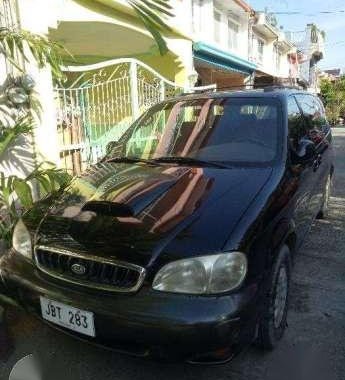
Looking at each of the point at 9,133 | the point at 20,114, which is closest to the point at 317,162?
the point at 9,133

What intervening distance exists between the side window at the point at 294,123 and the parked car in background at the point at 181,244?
3 centimetres

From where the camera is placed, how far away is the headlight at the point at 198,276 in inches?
85.4

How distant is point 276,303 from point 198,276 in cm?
78

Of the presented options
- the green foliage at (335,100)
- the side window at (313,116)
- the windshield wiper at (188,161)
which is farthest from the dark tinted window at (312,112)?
the green foliage at (335,100)

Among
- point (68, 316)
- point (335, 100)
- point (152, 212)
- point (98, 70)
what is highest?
point (98, 70)

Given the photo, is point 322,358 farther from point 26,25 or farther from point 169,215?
point 26,25

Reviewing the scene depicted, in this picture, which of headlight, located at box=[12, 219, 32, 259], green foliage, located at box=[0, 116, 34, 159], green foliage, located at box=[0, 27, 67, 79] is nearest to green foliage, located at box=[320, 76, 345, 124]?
green foliage, located at box=[0, 27, 67, 79]

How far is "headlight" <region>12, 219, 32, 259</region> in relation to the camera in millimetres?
2671

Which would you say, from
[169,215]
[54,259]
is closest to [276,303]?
[169,215]

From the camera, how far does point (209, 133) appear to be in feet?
11.5

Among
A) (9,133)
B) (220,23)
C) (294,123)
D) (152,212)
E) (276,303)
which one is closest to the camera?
(152,212)

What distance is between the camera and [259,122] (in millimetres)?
3453

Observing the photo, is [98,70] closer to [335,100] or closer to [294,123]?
[294,123]

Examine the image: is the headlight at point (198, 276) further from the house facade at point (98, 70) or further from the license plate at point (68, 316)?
the house facade at point (98, 70)
